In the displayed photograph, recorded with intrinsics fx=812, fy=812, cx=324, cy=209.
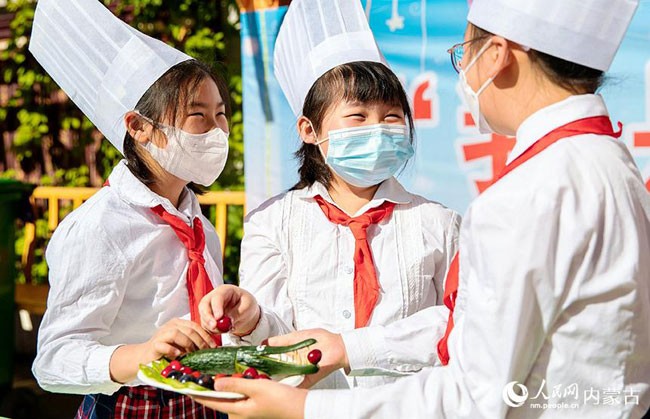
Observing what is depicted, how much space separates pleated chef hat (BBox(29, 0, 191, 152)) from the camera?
2285 mm

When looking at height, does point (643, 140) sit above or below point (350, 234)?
above

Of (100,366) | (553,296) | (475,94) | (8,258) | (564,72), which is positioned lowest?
(8,258)

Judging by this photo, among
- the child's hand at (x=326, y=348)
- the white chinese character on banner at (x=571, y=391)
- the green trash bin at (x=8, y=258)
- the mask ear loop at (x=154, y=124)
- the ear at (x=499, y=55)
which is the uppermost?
the ear at (x=499, y=55)

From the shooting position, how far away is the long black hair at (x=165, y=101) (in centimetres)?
230

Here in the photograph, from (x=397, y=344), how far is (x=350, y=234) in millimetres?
431

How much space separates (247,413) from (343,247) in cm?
86

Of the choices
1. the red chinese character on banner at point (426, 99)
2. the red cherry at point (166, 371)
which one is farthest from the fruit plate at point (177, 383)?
the red chinese character on banner at point (426, 99)

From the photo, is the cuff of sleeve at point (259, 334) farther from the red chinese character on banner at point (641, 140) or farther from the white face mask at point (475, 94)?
the red chinese character on banner at point (641, 140)

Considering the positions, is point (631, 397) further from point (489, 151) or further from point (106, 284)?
point (489, 151)

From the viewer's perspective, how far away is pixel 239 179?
6.08 m

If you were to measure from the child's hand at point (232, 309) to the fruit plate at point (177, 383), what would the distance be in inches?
6.6

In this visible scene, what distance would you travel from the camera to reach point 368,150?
7.41 feet

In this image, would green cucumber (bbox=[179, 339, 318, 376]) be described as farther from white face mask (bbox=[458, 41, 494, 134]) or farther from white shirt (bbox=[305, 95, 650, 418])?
white face mask (bbox=[458, 41, 494, 134])

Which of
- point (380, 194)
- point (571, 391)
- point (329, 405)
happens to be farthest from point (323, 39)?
point (571, 391)
